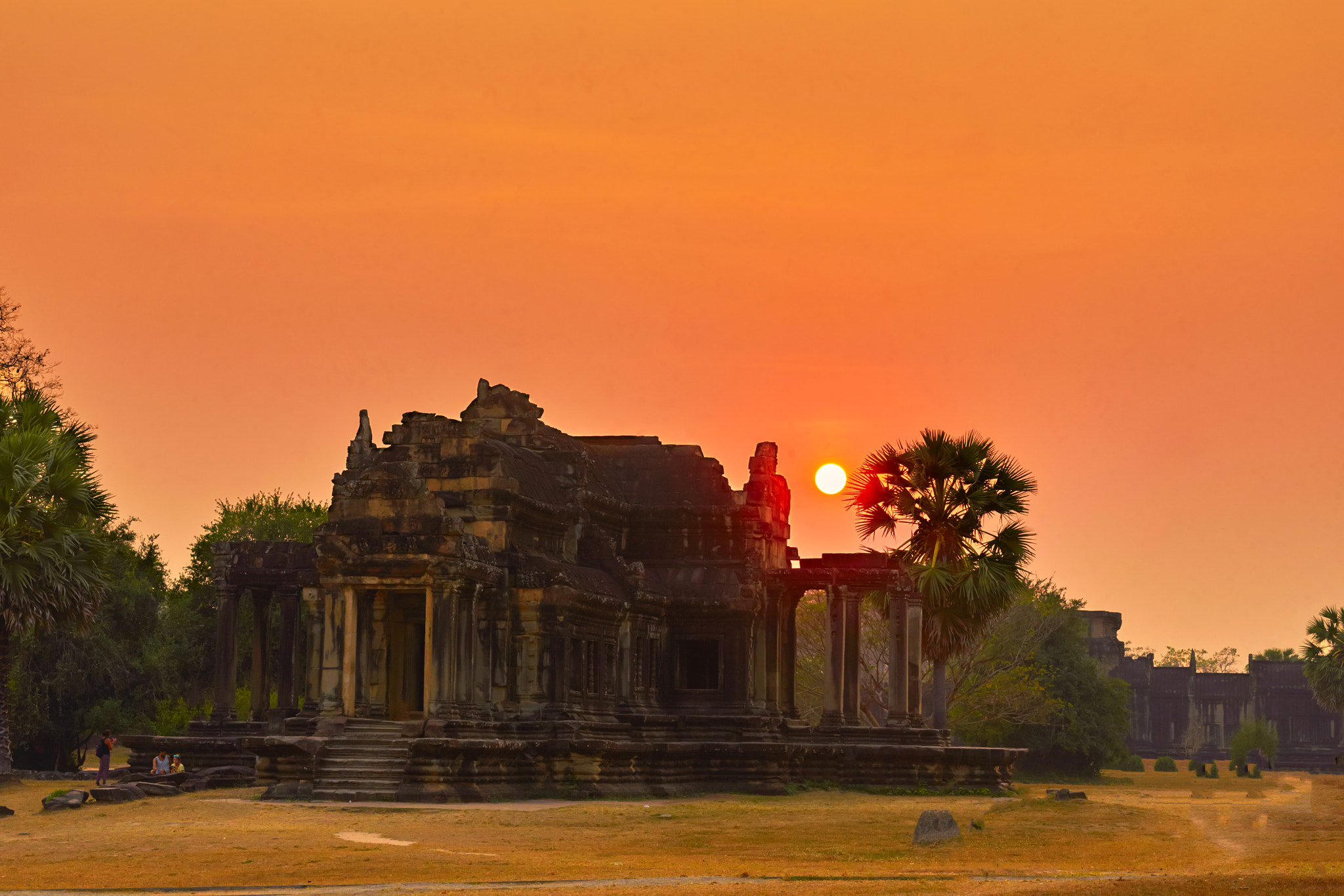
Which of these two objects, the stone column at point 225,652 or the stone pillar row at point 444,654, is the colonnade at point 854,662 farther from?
the stone column at point 225,652

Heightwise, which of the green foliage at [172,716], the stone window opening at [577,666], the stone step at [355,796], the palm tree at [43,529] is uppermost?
the palm tree at [43,529]

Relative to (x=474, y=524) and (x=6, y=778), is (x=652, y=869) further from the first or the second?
(x=6, y=778)

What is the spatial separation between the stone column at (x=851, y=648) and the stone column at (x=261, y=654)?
15375 millimetres

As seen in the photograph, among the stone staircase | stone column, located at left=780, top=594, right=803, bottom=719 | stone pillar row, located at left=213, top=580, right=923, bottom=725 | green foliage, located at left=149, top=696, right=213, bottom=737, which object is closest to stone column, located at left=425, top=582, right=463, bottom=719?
stone pillar row, located at left=213, top=580, right=923, bottom=725

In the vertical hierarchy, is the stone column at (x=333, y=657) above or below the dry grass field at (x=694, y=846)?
above

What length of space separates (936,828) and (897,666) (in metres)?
19.9

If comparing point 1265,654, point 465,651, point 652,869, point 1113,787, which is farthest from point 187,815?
point 1265,654

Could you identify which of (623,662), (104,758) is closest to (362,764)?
(623,662)

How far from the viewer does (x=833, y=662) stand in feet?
155

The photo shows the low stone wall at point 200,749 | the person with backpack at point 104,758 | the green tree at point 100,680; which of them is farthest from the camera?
the green tree at point 100,680

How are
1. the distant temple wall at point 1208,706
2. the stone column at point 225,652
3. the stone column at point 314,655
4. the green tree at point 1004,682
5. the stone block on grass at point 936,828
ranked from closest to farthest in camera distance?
the stone block on grass at point 936,828 < the stone column at point 314,655 < the stone column at point 225,652 < the green tree at point 1004,682 < the distant temple wall at point 1208,706

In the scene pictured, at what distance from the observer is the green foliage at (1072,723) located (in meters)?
70.6

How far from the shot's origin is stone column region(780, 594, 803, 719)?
159 ft

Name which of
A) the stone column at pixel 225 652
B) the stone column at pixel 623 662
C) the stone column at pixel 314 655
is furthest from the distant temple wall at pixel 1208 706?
the stone column at pixel 314 655
